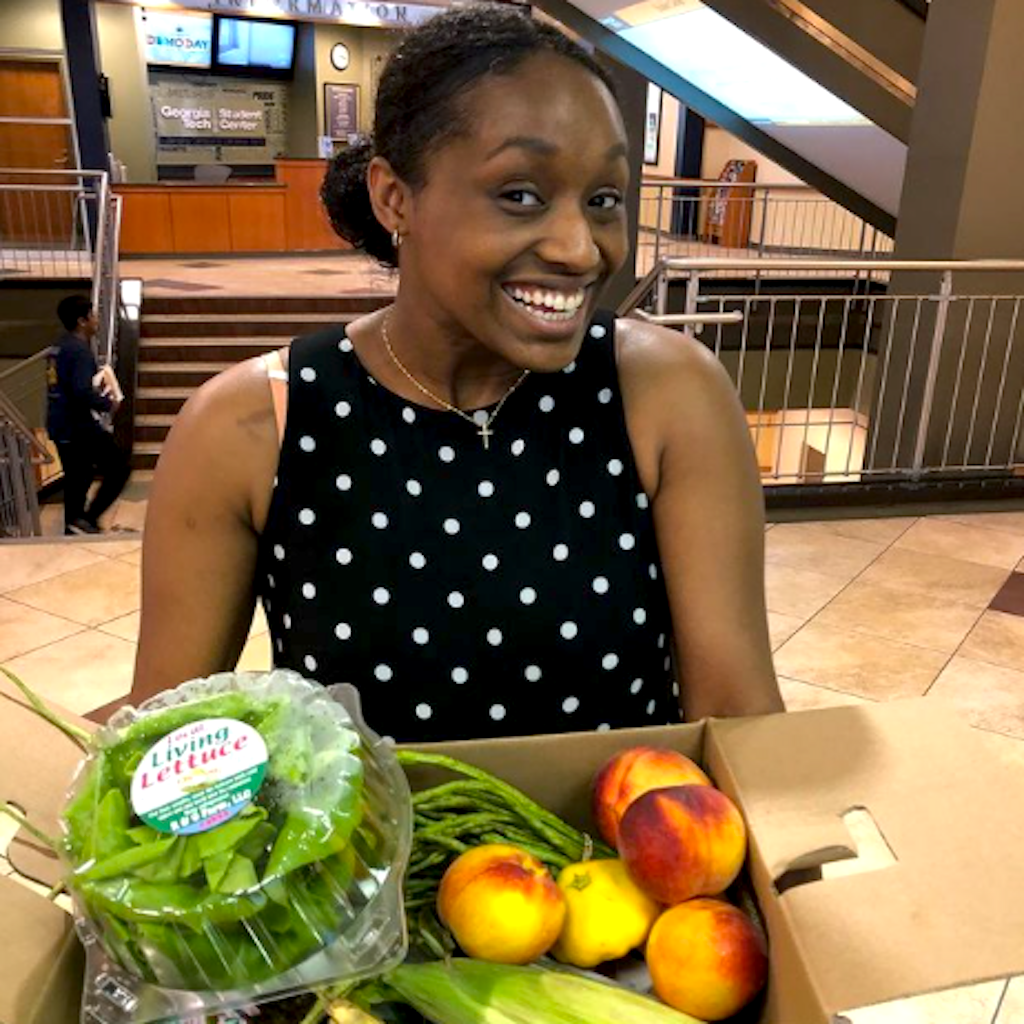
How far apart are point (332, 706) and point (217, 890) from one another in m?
0.13

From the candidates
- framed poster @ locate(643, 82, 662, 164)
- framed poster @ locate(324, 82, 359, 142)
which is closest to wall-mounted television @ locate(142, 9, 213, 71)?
framed poster @ locate(324, 82, 359, 142)

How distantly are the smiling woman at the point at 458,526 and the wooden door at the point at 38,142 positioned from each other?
11.4 meters

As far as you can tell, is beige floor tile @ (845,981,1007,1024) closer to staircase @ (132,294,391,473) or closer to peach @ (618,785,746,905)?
peach @ (618,785,746,905)

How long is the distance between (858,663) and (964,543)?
1.39 m

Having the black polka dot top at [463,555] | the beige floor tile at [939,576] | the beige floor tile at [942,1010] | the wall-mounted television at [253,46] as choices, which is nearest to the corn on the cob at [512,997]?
the black polka dot top at [463,555]

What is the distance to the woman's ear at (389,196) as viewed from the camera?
99cm

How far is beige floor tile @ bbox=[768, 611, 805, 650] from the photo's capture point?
339 cm

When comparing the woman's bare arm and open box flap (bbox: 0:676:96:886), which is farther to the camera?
the woman's bare arm

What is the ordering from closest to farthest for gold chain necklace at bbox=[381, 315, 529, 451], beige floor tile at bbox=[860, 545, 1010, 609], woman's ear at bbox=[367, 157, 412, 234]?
woman's ear at bbox=[367, 157, 412, 234] < gold chain necklace at bbox=[381, 315, 529, 451] < beige floor tile at bbox=[860, 545, 1010, 609]

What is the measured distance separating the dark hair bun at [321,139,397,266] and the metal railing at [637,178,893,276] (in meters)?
9.85

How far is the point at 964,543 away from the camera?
4.30 metres

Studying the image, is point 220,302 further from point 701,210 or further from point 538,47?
point 538,47

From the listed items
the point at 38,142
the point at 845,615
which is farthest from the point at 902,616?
the point at 38,142

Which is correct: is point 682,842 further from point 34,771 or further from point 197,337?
point 197,337
